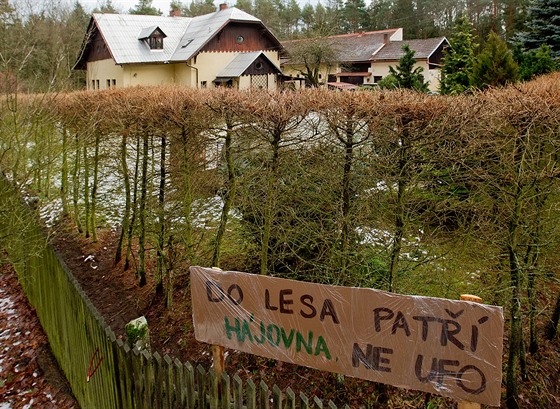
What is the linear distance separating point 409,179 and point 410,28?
1899 inches

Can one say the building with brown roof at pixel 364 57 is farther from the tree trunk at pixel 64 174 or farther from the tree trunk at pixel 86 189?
the tree trunk at pixel 86 189

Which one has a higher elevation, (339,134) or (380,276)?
(339,134)

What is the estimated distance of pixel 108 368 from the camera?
3734 mm

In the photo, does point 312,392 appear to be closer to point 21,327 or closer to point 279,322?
point 279,322

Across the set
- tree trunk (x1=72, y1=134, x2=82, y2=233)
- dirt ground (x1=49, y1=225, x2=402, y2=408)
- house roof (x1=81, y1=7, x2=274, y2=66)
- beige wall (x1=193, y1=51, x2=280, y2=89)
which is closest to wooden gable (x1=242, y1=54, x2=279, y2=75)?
beige wall (x1=193, y1=51, x2=280, y2=89)

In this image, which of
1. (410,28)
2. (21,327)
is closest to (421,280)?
(21,327)

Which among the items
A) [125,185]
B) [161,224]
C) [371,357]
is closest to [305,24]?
[125,185]

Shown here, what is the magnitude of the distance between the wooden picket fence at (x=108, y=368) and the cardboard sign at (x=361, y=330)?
0.90 ft

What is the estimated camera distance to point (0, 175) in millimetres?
9367

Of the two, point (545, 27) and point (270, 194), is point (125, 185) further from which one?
point (545, 27)

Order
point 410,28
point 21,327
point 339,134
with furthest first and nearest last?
point 410,28, point 21,327, point 339,134

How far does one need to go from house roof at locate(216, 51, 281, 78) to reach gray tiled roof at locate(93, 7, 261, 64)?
84.3 inches

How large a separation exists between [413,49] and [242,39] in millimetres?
13209

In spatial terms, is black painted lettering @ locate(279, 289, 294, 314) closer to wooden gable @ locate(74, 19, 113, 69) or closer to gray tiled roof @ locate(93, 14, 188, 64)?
gray tiled roof @ locate(93, 14, 188, 64)
